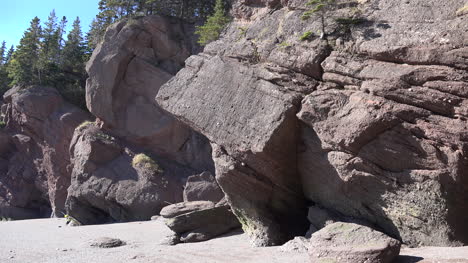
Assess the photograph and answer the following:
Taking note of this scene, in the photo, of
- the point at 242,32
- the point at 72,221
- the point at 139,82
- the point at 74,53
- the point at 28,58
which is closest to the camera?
the point at 242,32

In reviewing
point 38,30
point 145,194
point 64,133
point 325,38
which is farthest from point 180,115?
point 38,30

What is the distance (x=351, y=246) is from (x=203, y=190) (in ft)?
50.1

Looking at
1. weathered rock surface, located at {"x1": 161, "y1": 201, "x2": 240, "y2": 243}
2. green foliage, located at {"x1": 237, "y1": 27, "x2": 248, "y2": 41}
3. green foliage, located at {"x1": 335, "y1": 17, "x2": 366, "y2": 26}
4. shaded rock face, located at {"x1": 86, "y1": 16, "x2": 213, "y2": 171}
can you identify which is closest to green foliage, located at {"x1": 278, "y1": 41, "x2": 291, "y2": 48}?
green foliage, located at {"x1": 335, "y1": 17, "x2": 366, "y2": 26}

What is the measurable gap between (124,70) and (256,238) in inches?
704

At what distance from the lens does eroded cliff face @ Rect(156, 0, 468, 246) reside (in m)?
9.66

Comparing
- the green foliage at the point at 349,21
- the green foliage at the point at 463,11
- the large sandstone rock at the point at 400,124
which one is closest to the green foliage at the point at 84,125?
the large sandstone rock at the point at 400,124

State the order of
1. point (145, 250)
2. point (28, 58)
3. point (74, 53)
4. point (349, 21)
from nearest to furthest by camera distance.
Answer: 1. point (349, 21)
2. point (145, 250)
3. point (28, 58)
4. point (74, 53)

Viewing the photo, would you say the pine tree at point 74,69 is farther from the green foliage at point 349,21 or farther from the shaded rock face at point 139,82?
the green foliage at point 349,21

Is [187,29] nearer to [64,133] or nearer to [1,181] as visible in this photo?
[64,133]

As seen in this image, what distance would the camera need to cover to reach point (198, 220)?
15.6 m

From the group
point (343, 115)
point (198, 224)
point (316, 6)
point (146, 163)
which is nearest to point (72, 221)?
point (146, 163)

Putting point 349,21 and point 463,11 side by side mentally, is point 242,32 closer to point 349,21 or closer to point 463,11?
point 349,21

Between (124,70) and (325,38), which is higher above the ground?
(124,70)

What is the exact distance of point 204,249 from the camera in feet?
43.1
